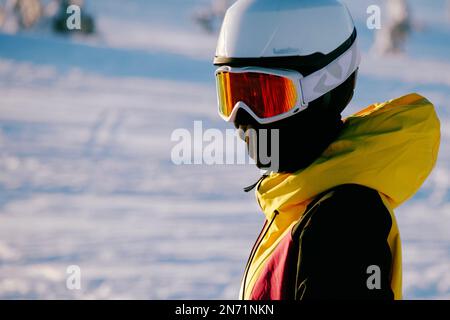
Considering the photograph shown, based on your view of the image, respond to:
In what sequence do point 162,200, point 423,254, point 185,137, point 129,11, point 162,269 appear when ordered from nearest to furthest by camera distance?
point 162,269 → point 423,254 → point 162,200 → point 185,137 → point 129,11

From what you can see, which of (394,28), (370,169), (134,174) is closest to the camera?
(370,169)

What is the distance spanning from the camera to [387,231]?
6.45ft

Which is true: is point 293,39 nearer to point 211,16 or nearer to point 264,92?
point 264,92

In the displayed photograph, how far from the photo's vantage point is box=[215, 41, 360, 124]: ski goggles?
2273mm

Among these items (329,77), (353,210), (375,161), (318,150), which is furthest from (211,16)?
(353,210)

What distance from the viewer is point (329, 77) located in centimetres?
233

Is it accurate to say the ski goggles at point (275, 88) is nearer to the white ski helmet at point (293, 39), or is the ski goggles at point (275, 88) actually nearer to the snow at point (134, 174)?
the white ski helmet at point (293, 39)

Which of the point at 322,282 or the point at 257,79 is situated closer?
the point at 322,282

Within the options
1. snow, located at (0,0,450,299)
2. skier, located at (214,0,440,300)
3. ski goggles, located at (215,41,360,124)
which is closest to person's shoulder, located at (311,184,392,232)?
skier, located at (214,0,440,300)

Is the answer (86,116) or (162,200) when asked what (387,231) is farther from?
(86,116)

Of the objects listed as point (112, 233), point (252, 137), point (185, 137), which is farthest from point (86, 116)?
point (252, 137)

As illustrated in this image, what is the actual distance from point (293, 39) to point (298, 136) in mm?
253

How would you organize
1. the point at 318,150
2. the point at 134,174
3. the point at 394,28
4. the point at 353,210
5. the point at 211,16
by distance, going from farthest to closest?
the point at 211,16
the point at 394,28
the point at 134,174
the point at 318,150
the point at 353,210

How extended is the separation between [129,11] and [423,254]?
30.4 ft
